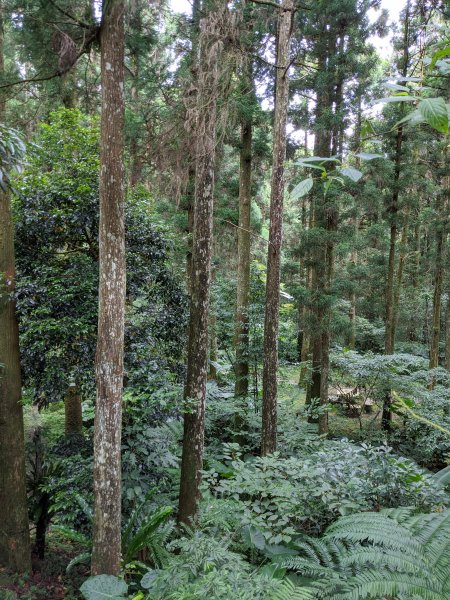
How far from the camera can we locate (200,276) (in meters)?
5.78

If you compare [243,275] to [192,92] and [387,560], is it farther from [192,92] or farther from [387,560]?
[387,560]

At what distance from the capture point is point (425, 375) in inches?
395

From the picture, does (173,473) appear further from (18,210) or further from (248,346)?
(18,210)

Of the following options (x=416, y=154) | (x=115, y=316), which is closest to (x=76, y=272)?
(x=115, y=316)

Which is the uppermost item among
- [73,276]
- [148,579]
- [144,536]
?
[73,276]

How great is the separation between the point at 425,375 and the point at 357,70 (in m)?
7.26

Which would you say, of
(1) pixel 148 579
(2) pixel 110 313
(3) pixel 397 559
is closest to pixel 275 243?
(2) pixel 110 313

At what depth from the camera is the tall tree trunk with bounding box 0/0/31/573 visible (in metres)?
5.48

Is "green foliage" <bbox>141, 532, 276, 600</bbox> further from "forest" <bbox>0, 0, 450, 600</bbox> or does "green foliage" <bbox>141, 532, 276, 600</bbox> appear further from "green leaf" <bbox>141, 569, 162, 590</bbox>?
"green leaf" <bbox>141, 569, 162, 590</bbox>

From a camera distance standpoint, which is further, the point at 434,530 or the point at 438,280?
the point at 438,280

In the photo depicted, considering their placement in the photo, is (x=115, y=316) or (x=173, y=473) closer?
(x=115, y=316)

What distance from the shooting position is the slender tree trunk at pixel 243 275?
31.0 feet

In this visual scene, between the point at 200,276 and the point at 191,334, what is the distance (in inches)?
32.0

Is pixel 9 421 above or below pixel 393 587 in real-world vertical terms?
below
